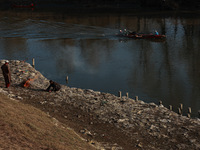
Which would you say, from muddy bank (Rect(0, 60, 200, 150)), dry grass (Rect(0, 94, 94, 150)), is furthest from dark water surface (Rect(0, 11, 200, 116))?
dry grass (Rect(0, 94, 94, 150))

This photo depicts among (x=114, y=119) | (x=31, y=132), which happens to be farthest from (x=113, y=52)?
(x=31, y=132)

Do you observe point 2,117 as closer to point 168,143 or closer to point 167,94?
point 168,143

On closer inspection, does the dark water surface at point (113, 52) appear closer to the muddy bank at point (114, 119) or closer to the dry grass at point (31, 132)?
the muddy bank at point (114, 119)

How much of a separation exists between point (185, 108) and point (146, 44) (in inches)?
879

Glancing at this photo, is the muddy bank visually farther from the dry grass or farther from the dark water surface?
the dark water surface

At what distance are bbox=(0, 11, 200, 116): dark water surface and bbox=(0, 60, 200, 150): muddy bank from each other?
3.82 metres

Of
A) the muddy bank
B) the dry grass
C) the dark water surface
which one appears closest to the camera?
the dry grass

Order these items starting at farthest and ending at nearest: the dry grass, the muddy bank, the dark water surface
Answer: the dark water surface
the muddy bank
the dry grass

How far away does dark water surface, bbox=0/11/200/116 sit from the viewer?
26.9 metres

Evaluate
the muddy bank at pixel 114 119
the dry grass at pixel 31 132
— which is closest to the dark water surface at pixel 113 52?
the muddy bank at pixel 114 119

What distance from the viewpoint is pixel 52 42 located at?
45812 mm

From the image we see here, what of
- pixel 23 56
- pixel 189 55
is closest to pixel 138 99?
pixel 189 55

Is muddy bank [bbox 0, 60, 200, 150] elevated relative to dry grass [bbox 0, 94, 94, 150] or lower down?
lower down

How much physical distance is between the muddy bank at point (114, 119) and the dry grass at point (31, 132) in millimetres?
1682
